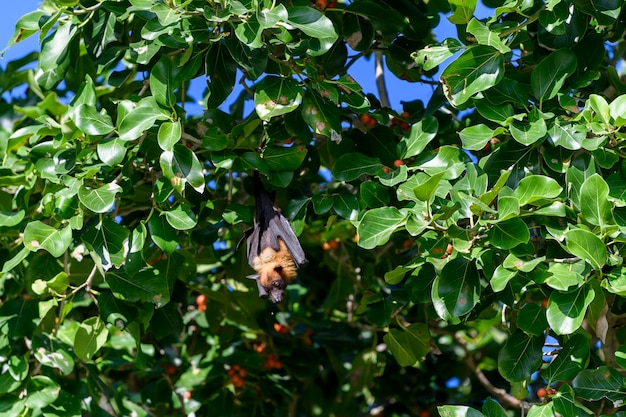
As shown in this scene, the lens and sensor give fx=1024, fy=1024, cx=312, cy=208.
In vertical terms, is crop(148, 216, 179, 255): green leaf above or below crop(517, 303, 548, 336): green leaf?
above

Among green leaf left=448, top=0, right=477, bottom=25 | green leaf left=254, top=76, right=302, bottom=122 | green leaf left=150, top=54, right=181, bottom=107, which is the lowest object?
green leaf left=254, top=76, right=302, bottom=122

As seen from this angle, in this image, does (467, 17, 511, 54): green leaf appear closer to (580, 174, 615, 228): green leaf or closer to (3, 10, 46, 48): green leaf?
(580, 174, 615, 228): green leaf

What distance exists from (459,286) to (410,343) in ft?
2.66

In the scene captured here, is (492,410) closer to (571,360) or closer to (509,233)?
(571,360)

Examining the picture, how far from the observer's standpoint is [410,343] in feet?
11.3

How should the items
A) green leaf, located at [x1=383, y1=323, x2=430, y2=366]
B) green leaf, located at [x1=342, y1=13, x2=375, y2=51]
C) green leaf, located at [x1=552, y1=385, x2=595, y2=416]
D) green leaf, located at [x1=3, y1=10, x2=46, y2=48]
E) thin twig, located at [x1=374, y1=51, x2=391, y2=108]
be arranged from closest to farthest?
green leaf, located at [x1=552, y1=385, x2=595, y2=416], green leaf, located at [x1=3, y1=10, x2=46, y2=48], green leaf, located at [x1=342, y1=13, x2=375, y2=51], green leaf, located at [x1=383, y1=323, x2=430, y2=366], thin twig, located at [x1=374, y1=51, x2=391, y2=108]

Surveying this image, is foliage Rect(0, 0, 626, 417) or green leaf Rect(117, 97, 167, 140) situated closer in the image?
foliage Rect(0, 0, 626, 417)

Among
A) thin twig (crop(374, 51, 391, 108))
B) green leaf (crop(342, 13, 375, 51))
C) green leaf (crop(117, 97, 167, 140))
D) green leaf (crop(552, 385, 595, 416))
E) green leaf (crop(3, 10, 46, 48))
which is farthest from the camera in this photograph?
thin twig (crop(374, 51, 391, 108))

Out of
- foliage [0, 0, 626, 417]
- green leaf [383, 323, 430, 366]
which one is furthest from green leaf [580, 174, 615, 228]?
green leaf [383, 323, 430, 366]

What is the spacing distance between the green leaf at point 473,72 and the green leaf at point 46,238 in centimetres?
115

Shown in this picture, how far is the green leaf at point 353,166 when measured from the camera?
118 inches

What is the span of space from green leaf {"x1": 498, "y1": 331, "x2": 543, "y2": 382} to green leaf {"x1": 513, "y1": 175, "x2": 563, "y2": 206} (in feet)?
1.59

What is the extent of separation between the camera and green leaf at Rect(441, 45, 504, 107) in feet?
8.90

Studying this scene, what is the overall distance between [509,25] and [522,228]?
64 cm
